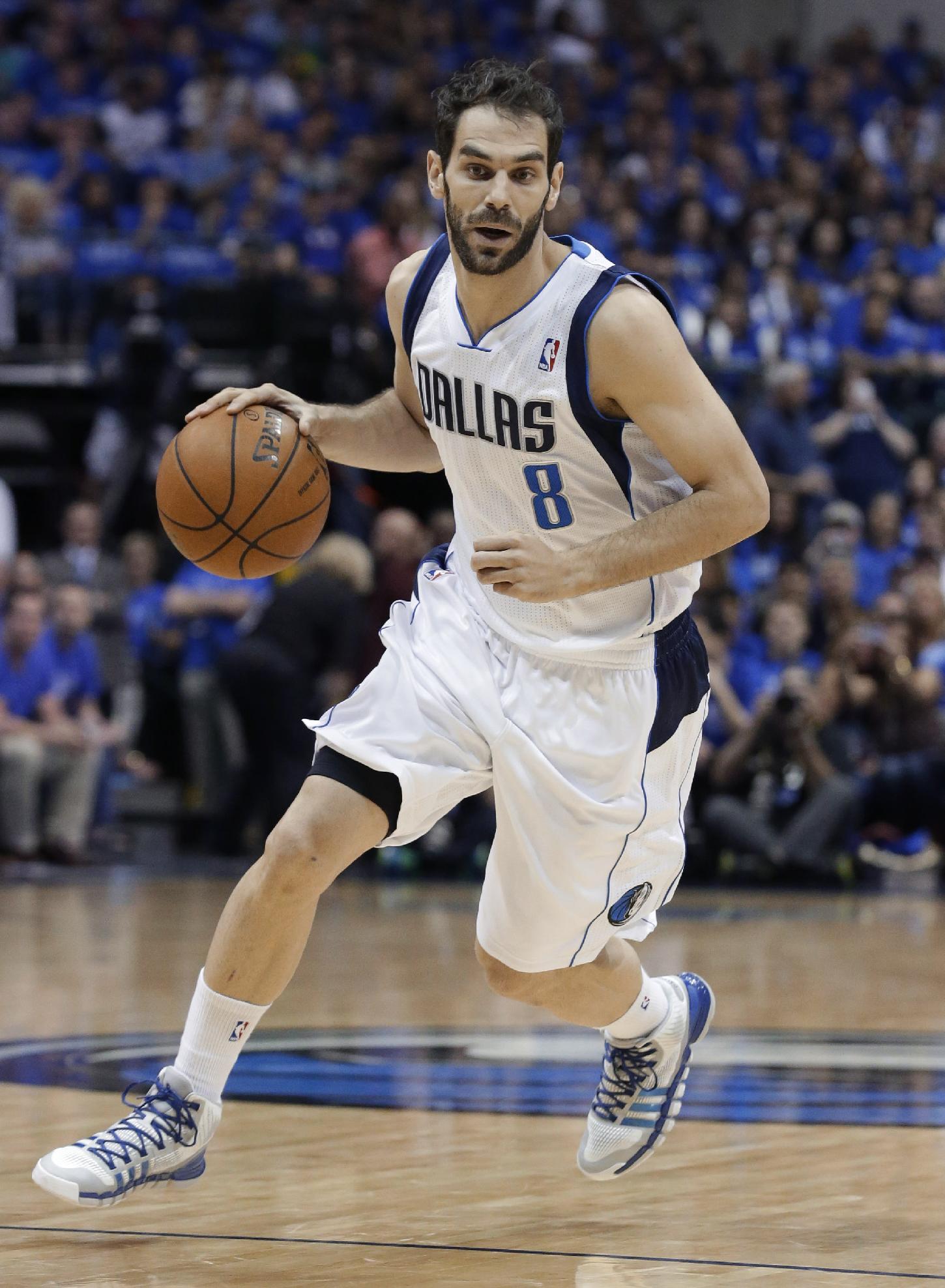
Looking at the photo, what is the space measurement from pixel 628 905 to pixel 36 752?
24.0 feet

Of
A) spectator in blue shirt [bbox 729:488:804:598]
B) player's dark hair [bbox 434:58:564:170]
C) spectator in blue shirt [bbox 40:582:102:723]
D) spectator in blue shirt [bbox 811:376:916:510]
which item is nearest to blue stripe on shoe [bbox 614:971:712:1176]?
player's dark hair [bbox 434:58:564:170]

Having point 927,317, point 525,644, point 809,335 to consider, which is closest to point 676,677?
point 525,644

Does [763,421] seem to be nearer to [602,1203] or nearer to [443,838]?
[443,838]

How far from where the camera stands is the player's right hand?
12.3 feet

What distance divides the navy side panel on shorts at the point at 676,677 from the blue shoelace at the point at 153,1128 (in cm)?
105

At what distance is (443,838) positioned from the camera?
10734 mm

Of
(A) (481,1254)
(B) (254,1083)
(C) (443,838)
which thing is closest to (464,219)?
(A) (481,1254)

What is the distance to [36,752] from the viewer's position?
10.5 meters

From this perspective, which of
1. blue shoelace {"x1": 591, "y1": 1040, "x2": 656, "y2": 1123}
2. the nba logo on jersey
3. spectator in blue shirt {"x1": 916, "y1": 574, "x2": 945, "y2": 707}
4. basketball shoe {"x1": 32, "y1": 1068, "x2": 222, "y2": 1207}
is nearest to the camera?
basketball shoe {"x1": 32, "y1": 1068, "x2": 222, "y2": 1207}

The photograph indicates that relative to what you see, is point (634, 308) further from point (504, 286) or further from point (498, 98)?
point (498, 98)

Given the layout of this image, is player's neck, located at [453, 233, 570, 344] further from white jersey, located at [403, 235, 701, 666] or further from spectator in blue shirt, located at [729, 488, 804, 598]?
spectator in blue shirt, located at [729, 488, 804, 598]

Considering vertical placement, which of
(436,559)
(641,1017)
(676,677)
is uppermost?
(436,559)

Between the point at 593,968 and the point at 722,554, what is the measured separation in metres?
7.37

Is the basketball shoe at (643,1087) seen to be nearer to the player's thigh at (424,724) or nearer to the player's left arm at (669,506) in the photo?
the player's thigh at (424,724)
